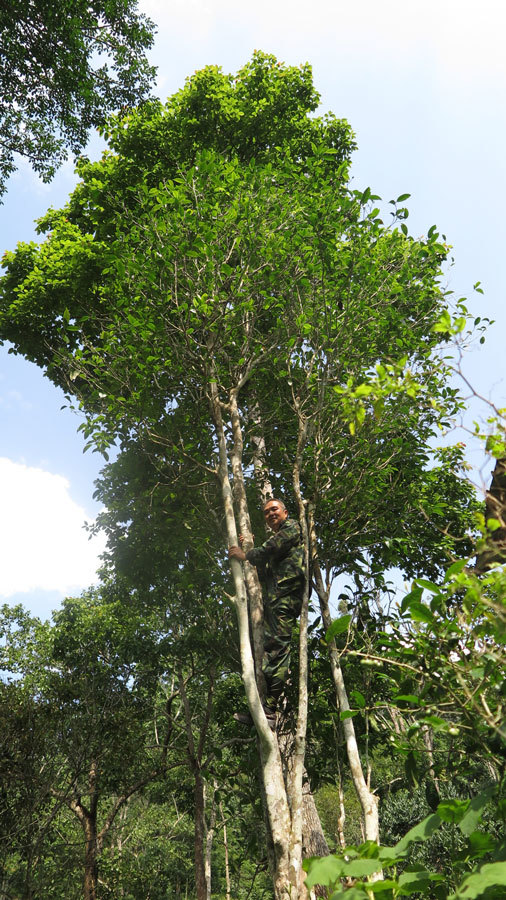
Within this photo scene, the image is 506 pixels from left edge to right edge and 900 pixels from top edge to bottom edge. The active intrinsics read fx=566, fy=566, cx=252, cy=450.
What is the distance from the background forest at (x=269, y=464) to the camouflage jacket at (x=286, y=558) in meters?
0.29

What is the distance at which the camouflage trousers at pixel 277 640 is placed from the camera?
4883 mm

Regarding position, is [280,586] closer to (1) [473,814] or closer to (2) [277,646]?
(2) [277,646]

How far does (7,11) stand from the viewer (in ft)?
29.0

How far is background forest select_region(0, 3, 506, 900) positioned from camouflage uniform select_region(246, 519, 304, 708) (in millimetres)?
253

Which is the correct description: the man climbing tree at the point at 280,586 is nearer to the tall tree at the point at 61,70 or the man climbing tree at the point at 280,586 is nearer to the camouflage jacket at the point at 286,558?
the camouflage jacket at the point at 286,558

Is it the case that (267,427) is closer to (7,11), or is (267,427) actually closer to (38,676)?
(7,11)

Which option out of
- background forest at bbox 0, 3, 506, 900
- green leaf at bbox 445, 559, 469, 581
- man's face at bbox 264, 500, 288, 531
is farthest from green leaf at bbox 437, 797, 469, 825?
man's face at bbox 264, 500, 288, 531

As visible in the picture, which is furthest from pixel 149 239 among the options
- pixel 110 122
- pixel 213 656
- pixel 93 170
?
→ pixel 213 656

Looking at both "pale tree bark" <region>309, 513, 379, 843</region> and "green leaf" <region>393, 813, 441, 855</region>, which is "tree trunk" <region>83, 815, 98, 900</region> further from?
"green leaf" <region>393, 813, 441, 855</region>

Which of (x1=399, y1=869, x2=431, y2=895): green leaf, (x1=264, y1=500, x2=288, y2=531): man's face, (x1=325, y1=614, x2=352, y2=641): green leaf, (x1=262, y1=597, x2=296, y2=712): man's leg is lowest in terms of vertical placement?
(x1=399, y1=869, x2=431, y2=895): green leaf

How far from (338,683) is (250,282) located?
4.61 metres

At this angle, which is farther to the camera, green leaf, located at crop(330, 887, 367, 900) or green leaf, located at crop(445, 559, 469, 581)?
green leaf, located at crop(445, 559, 469, 581)

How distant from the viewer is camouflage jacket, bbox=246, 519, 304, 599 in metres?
5.34

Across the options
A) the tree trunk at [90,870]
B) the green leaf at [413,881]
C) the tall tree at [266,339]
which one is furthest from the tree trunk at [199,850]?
the green leaf at [413,881]
